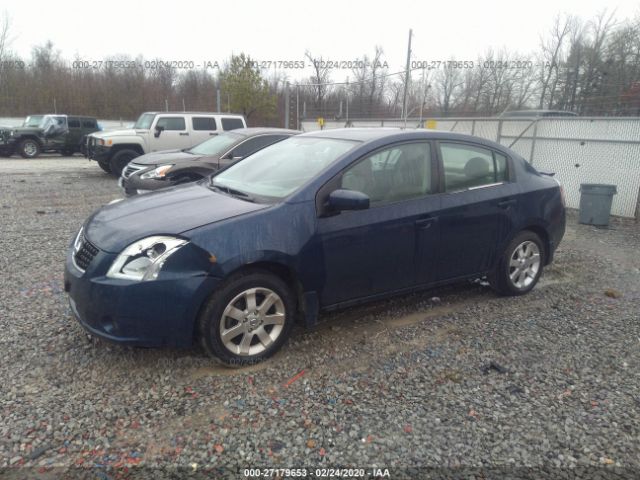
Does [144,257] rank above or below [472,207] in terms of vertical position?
below

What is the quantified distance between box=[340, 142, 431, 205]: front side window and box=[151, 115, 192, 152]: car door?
11030mm

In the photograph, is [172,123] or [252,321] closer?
[252,321]

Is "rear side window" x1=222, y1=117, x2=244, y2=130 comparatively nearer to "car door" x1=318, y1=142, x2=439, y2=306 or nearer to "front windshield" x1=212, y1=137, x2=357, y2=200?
"front windshield" x1=212, y1=137, x2=357, y2=200

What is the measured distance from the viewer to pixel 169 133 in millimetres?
13789

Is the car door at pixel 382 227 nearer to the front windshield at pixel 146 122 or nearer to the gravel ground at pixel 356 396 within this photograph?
the gravel ground at pixel 356 396

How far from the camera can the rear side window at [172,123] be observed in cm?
1379

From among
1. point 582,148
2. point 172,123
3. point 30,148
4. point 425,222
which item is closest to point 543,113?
point 582,148

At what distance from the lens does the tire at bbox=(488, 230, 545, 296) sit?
4.68 m

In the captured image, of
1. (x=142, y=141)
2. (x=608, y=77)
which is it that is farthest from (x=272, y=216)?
(x=608, y=77)

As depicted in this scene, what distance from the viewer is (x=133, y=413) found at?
9.29 ft

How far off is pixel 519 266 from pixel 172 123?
1153 centimetres

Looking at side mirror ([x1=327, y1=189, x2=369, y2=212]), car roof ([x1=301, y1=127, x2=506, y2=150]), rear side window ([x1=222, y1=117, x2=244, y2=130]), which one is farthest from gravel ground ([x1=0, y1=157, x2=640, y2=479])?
rear side window ([x1=222, y1=117, x2=244, y2=130])

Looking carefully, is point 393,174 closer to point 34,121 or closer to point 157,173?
point 157,173

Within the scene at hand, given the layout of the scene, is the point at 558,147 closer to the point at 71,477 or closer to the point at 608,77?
the point at 608,77
